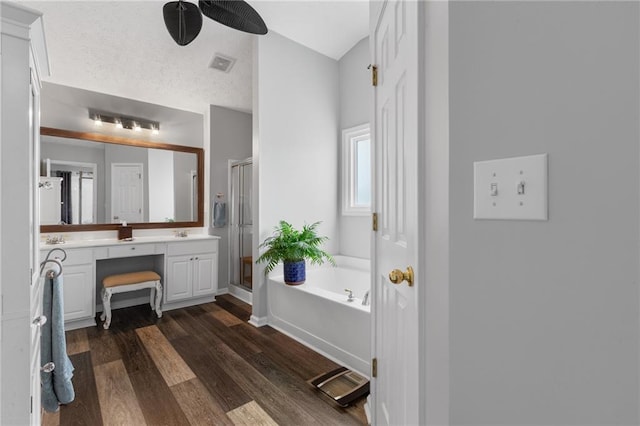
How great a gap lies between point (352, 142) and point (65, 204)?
10.6ft

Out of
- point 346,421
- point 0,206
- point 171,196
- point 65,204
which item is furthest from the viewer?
point 171,196

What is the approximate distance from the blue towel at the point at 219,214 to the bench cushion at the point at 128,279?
41.1 inches

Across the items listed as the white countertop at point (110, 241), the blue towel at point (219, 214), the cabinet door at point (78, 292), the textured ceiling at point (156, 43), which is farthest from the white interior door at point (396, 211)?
the blue towel at point (219, 214)

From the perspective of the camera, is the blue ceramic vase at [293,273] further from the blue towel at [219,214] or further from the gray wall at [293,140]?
the blue towel at [219,214]

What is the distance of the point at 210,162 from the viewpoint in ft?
13.7

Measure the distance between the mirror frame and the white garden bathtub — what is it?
5.90ft

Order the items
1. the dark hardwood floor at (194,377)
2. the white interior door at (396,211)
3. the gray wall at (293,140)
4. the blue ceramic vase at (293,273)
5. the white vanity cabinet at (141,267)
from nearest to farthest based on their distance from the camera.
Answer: the white interior door at (396,211) < the dark hardwood floor at (194,377) < the blue ceramic vase at (293,273) < the white vanity cabinet at (141,267) < the gray wall at (293,140)

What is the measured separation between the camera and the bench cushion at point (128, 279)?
311 centimetres

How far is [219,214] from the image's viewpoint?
13.7ft

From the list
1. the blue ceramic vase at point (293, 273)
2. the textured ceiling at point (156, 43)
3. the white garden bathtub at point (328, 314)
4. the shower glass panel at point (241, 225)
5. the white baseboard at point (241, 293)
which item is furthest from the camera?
the shower glass panel at point (241, 225)

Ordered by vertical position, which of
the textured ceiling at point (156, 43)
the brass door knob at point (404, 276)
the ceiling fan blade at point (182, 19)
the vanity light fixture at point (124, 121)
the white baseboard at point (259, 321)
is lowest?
the white baseboard at point (259, 321)
